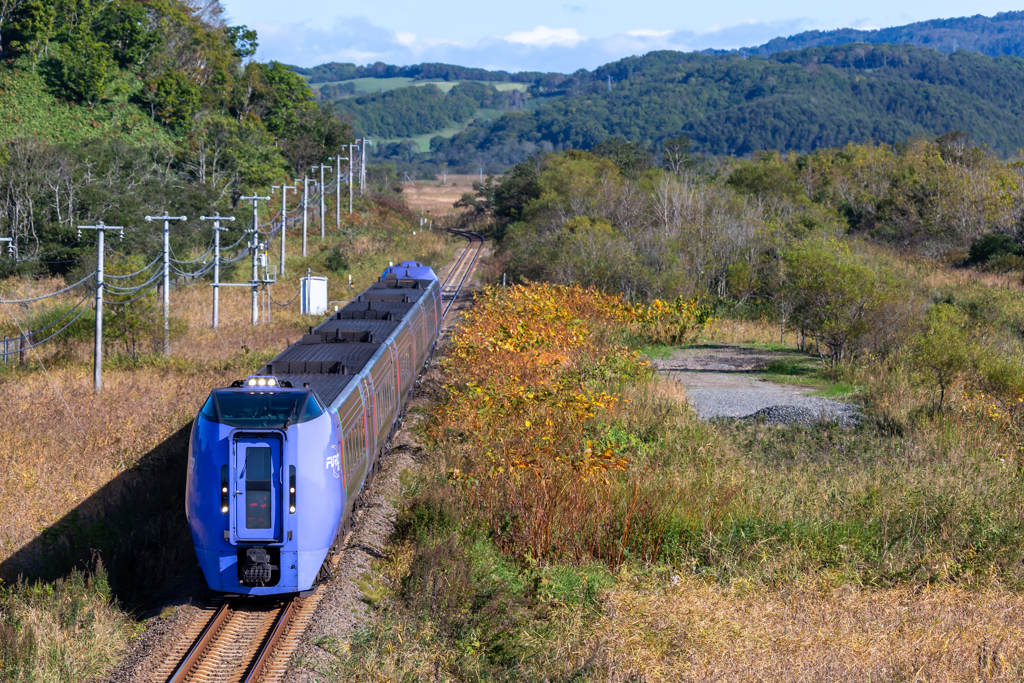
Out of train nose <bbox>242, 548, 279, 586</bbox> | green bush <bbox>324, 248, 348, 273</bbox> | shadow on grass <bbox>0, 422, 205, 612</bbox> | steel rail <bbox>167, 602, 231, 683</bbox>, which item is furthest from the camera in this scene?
green bush <bbox>324, 248, 348, 273</bbox>

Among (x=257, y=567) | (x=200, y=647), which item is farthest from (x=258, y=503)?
(x=200, y=647)

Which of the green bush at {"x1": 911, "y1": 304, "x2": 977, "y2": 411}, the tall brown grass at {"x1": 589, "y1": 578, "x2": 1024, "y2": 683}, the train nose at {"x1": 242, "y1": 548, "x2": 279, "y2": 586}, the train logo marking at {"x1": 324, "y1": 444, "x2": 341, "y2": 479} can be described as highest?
the train logo marking at {"x1": 324, "y1": 444, "x2": 341, "y2": 479}

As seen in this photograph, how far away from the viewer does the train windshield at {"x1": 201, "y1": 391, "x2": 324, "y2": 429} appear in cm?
970

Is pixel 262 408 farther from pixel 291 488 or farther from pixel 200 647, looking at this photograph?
pixel 200 647

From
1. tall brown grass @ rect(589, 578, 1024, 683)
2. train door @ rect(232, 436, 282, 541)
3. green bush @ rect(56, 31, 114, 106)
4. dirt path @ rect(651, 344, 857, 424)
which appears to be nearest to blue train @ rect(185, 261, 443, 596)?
train door @ rect(232, 436, 282, 541)

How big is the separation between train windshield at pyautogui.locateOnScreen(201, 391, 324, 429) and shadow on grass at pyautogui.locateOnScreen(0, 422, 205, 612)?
243 centimetres

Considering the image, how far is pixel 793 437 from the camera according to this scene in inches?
689

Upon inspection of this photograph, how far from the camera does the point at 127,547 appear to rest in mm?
11961

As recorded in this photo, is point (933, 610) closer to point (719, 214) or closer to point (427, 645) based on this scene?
point (427, 645)

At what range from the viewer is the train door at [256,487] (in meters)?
9.60

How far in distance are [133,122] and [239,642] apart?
7009 cm

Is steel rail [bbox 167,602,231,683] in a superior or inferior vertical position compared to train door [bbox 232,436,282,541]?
inferior

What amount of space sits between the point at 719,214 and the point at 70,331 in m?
30.5

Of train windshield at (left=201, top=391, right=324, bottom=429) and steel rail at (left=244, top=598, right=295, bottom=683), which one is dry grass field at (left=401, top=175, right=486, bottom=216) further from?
steel rail at (left=244, top=598, right=295, bottom=683)
